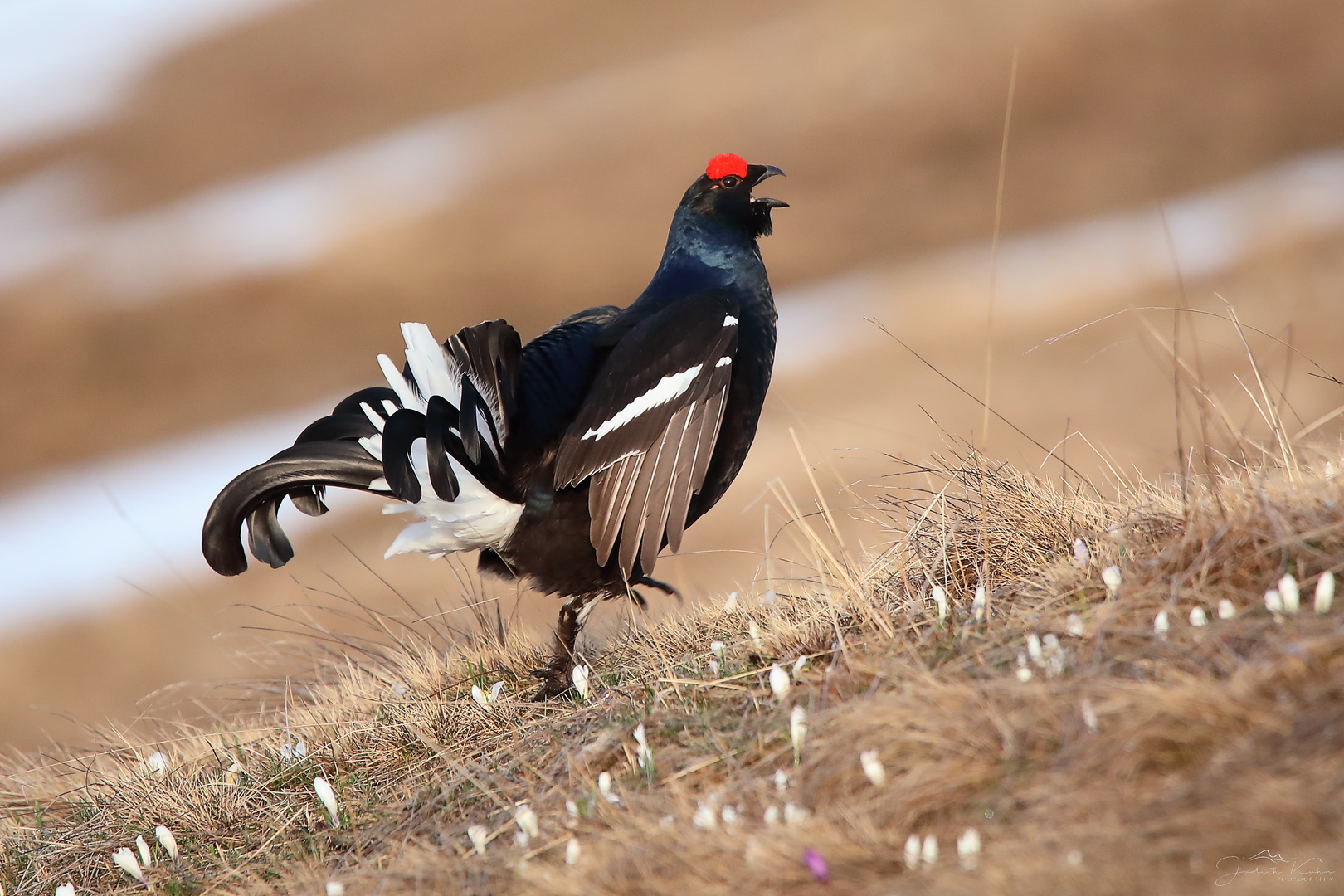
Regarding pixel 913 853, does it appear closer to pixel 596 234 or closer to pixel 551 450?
pixel 551 450

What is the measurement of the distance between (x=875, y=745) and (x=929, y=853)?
1.17ft

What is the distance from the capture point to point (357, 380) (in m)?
17.0

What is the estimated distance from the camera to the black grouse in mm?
3559

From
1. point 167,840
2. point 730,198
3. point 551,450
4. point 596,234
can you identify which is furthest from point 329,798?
point 596,234

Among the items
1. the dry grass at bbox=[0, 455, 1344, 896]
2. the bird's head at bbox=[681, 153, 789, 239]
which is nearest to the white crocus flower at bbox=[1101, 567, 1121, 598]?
the dry grass at bbox=[0, 455, 1344, 896]

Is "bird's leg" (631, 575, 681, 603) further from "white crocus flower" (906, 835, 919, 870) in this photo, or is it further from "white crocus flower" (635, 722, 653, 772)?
"white crocus flower" (906, 835, 919, 870)

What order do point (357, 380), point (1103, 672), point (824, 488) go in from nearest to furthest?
point (1103, 672) → point (824, 488) → point (357, 380)

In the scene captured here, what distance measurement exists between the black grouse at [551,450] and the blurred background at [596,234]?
5298 mm

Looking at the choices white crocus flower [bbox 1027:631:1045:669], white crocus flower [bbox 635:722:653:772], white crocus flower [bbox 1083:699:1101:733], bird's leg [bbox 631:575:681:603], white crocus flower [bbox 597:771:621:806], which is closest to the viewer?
white crocus flower [bbox 1083:699:1101:733]

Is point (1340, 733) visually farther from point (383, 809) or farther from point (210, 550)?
point (210, 550)

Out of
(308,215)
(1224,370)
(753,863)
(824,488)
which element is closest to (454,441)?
(753,863)

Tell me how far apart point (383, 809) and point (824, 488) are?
7.99 metres

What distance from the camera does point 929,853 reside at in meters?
1.78

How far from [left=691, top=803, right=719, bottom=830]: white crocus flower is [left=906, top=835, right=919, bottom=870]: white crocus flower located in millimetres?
416
